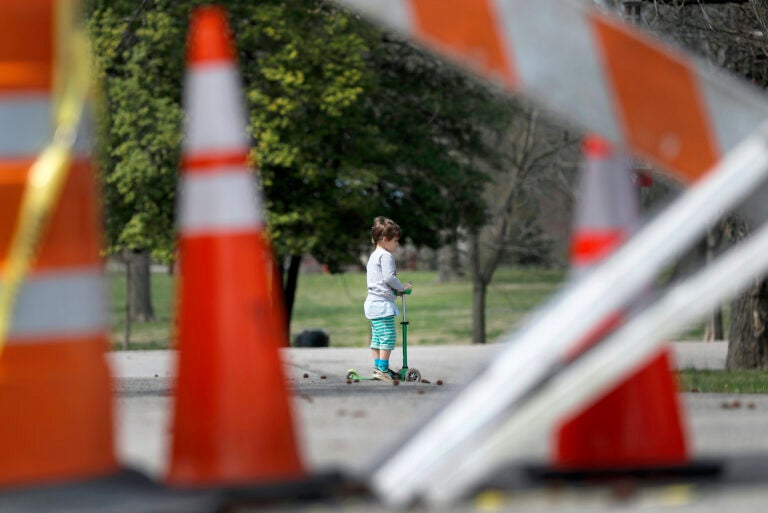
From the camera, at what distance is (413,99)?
3009 cm

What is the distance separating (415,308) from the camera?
4753cm

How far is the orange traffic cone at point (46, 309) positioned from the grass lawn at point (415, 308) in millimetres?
25238

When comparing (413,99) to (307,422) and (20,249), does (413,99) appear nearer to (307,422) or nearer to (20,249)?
(307,422)

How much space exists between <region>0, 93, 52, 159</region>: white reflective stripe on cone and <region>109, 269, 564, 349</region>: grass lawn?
25.2 meters

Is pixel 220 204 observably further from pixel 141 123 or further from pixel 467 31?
pixel 141 123

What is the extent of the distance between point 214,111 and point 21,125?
0.61 meters

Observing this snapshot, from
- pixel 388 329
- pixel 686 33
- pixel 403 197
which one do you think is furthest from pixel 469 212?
pixel 388 329

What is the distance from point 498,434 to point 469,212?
26.3 meters

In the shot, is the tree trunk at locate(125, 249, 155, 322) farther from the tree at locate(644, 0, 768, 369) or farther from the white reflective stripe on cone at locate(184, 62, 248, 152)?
the white reflective stripe on cone at locate(184, 62, 248, 152)

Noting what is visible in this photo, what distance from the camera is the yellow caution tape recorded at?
465 cm

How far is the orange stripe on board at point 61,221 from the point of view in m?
4.70

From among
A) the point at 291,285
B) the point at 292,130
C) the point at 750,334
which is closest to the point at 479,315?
the point at 291,285

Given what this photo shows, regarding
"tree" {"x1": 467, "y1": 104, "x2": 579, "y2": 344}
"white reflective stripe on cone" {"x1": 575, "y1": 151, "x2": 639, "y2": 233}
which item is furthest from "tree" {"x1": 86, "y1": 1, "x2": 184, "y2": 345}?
"white reflective stripe on cone" {"x1": 575, "y1": 151, "x2": 639, "y2": 233}

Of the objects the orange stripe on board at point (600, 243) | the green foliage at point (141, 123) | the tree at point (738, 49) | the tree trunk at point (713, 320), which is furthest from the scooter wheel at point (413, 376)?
the tree trunk at point (713, 320)
